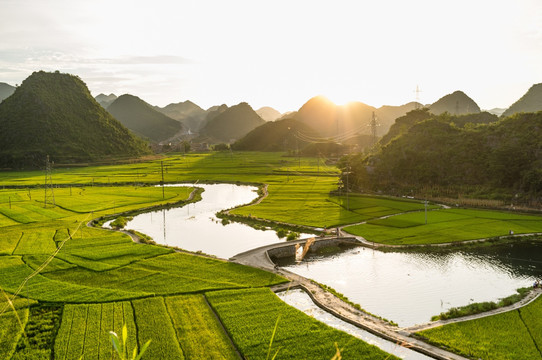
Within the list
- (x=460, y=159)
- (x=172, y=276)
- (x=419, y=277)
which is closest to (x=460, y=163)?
(x=460, y=159)

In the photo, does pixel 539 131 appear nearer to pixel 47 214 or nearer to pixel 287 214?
pixel 287 214

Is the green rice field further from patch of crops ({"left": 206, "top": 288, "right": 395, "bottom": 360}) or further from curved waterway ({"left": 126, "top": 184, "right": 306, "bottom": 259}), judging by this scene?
curved waterway ({"left": 126, "top": 184, "right": 306, "bottom": 259})

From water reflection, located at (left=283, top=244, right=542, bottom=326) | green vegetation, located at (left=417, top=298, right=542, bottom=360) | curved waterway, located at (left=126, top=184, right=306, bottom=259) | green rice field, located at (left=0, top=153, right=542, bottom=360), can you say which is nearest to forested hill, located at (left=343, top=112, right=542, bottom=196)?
green rice field, located at (left=0, top=153, right=542, bottom=360)

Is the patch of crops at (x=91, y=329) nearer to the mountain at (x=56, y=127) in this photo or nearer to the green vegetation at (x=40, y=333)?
the green vegetation at (x=40, y=333)

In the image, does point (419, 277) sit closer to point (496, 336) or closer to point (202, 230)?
point (496, 336)

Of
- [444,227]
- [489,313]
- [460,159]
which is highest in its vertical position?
[460,159]

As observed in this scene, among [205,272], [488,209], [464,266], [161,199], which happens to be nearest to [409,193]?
[488,209]
